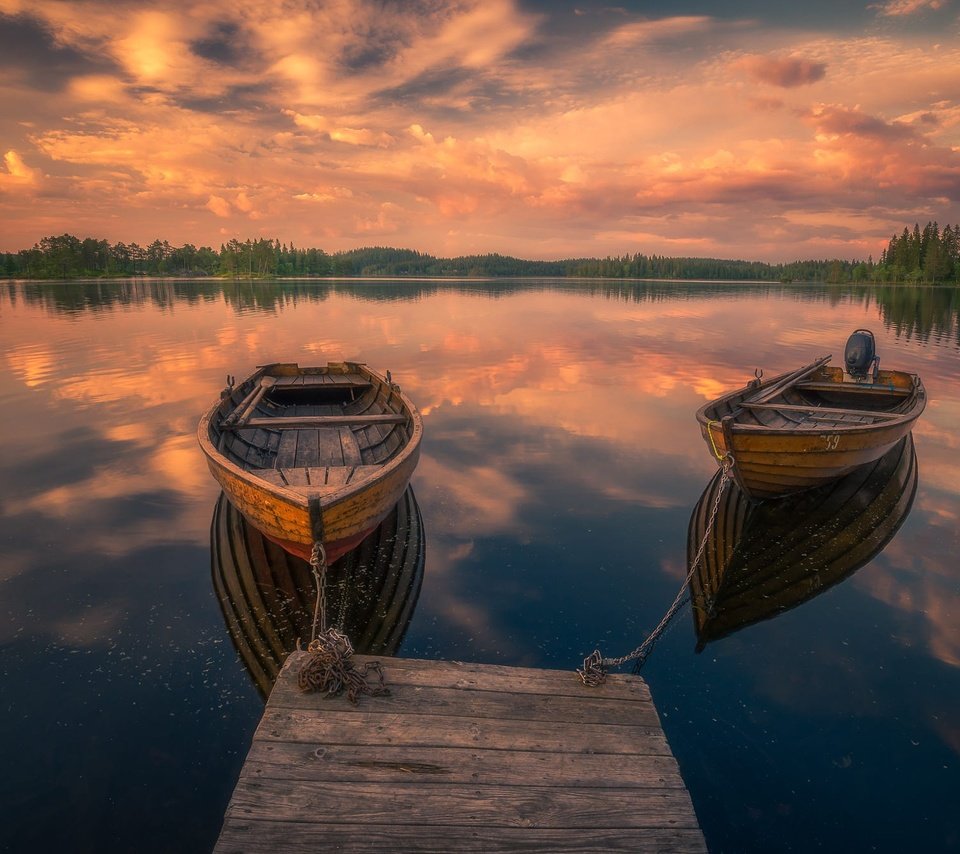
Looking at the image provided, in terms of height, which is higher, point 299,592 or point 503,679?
point 503,679

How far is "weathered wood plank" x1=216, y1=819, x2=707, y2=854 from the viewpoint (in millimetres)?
3959

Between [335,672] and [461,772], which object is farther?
[335,672]

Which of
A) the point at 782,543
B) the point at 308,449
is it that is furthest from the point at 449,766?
the point at 782,543

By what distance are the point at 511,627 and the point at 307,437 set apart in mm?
6564

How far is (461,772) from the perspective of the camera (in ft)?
15.0

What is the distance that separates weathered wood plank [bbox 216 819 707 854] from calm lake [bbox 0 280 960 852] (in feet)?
4.99

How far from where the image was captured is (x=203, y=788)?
5.54 metres

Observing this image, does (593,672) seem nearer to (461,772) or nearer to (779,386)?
(461,772)

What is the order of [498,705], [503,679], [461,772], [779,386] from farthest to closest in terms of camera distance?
1. [779,386]
2. [503,679]
3. [498,705]
4. [461,772]

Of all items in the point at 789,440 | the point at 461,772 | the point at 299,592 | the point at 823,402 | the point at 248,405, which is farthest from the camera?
the point at 823,402

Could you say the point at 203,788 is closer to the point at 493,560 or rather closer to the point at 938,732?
the point at 493,560

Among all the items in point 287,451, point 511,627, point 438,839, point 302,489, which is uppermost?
point 302,489

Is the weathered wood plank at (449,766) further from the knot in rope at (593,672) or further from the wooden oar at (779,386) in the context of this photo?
the wooden oar at (779,386)

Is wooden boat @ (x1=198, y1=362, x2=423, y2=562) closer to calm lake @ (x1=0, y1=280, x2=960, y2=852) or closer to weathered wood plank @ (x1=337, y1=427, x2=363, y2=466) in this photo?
weathered wood plank @ (x1=337, y1=427, x2=363, y2=466)
